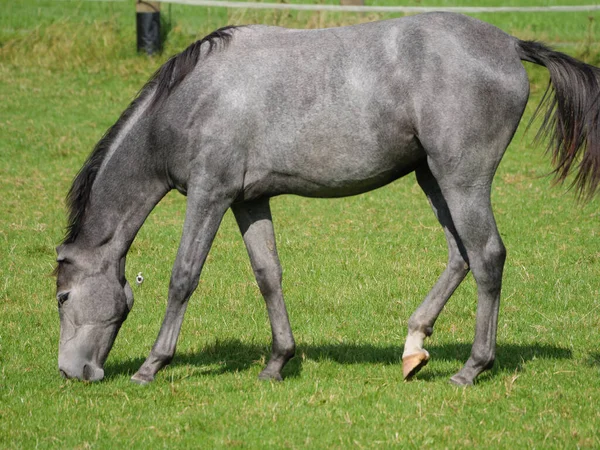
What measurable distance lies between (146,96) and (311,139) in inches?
45.3

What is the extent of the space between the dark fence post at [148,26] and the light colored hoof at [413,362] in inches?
479

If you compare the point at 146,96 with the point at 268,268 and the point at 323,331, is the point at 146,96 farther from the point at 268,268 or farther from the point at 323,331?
the point at 323,331

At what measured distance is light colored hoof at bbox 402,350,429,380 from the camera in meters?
6.12

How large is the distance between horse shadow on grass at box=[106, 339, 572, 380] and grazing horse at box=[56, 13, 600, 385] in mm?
454

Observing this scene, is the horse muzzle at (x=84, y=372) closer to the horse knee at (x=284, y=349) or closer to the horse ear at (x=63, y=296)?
the horse ear at (x=63, y=296)

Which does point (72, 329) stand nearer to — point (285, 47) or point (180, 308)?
point (180, 308)

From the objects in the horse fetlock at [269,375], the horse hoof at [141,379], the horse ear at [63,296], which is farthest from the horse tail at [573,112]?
the horse ear at [63,296]

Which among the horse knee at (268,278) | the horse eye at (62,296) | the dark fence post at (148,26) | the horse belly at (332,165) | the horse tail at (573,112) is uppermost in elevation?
the horse tail at (573,112)

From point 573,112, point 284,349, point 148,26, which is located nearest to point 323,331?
point 284,349

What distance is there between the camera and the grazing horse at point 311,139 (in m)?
5.82

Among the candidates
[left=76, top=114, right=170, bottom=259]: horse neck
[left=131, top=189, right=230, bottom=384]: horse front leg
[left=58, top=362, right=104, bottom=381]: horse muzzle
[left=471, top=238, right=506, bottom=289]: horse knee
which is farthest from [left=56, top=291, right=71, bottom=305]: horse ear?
[left=471, top=238, right=506, bottom=289]: horse knee

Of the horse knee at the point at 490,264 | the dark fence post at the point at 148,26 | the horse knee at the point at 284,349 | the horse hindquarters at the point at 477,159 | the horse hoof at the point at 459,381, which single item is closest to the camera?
the horse hindquarters at the point at 477,159

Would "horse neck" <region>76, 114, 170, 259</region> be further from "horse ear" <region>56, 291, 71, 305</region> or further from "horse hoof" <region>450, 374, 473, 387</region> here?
"horse hoof" <region>450, 374, 473, 387</region>

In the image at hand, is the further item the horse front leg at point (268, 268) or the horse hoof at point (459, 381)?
the horse front leg at point (268, 268)
